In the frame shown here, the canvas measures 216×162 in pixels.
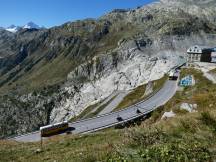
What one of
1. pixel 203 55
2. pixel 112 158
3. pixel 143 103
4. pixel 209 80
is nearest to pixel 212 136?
pixel 112 158

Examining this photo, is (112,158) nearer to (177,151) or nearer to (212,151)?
(177,151)

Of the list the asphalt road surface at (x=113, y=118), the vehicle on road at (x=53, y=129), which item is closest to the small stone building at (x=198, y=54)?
A: the asphalt road surface at (x=113, y=118)

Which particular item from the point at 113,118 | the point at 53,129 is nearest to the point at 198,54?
the point at 113,118

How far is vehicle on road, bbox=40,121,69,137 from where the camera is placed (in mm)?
70750

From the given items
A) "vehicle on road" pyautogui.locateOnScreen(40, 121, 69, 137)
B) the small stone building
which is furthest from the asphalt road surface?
the small stone building

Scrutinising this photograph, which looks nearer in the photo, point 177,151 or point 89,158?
point 177,151

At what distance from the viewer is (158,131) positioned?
1371 centimetres

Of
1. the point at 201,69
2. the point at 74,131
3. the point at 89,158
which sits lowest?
the point at 74,131

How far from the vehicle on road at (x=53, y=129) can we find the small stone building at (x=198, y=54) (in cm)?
11388

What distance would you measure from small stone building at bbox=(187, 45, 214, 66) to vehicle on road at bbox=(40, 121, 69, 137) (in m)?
114

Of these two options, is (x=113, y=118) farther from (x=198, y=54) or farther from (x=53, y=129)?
(x=198, y=54)

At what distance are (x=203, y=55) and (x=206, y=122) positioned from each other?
170897 mm

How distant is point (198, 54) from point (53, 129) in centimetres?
12275

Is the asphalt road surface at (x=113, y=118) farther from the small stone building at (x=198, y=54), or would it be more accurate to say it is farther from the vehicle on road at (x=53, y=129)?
the small stone building at (x=198, y=54)
